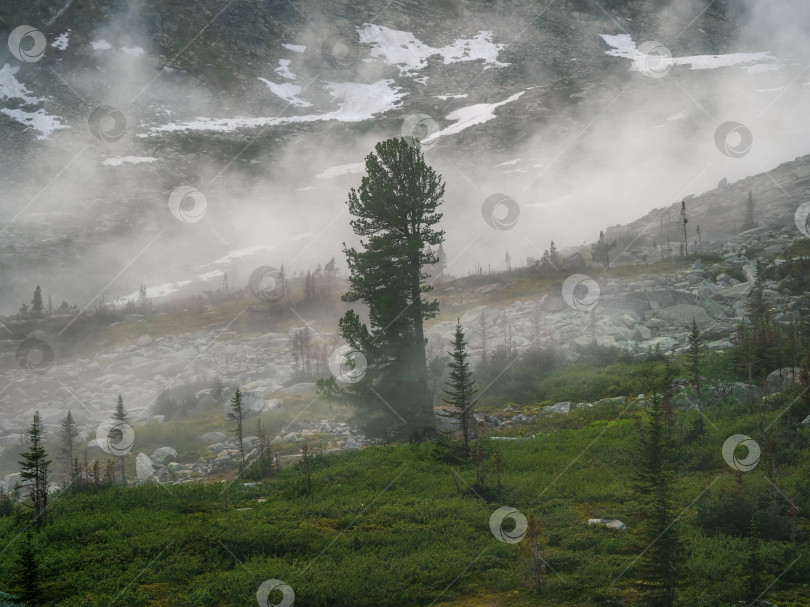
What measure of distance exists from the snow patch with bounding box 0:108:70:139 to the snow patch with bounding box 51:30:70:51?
37.3m

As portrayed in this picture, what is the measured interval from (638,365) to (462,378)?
51.1 ft

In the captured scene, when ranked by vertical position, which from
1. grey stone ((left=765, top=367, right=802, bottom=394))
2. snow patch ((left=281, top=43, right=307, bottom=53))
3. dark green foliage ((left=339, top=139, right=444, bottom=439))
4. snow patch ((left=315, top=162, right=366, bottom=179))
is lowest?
grey stone ((left=765, top=367, right=802, bottom=394))

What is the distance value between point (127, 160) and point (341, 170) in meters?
45.2

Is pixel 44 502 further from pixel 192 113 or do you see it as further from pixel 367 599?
pixel 192 113

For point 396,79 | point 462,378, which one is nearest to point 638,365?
point 462,378

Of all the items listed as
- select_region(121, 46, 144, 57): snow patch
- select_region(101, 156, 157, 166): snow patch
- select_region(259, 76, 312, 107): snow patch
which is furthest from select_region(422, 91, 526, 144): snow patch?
select_region(121, 46, 144, 57): snow patch

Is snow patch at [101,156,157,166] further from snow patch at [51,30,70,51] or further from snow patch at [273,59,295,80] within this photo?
snow patch at [273,59,295,80]

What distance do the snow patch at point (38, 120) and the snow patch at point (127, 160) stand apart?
49.9 feet

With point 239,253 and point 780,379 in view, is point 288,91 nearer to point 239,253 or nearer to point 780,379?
point 239,253

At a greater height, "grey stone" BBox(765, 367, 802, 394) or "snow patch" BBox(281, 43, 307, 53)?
"snow patch" BBox(281, 43, 307, 53)

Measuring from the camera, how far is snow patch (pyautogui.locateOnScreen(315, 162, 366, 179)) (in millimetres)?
117700

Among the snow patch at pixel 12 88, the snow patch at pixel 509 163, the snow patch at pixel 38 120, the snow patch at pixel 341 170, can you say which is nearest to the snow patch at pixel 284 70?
the snow patch at pixel 12 88

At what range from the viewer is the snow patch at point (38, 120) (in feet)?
378

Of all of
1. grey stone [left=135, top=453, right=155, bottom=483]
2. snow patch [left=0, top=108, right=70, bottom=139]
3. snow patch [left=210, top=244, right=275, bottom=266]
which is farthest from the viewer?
snow patch [left=0, top=108, right=70, bottom=139]
